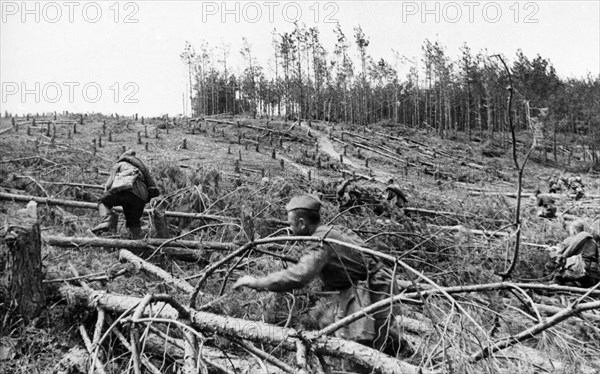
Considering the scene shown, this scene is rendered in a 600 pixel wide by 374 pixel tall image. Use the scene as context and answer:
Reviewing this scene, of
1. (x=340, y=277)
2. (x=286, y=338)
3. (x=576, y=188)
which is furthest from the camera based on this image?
(x=576, y=188)

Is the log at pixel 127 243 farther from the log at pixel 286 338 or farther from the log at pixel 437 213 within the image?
the log at pixel 437 213

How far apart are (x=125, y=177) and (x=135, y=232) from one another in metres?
0.89

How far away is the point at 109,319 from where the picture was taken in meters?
4.00

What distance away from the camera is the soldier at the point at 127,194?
6816 mm

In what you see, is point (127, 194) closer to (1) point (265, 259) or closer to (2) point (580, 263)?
(1) point (265, 259)

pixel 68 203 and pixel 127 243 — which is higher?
pixel 68 203

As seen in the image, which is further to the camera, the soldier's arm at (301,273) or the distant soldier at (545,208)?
the distant soldier at (545,208)

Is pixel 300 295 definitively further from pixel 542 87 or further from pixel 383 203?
pixel 542 87

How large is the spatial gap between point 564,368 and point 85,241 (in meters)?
5.45

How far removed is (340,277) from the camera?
3.34m

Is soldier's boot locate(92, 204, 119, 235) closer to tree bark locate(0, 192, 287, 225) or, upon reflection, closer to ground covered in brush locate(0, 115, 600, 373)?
ground covered in brush locate(0, 115, 600, 373)

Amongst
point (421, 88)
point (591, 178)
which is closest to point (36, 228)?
point (591, 178)

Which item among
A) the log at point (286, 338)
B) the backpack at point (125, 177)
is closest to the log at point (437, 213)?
the backpack at point (125, 177)

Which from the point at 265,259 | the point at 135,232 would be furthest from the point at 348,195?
the point at 265,259
